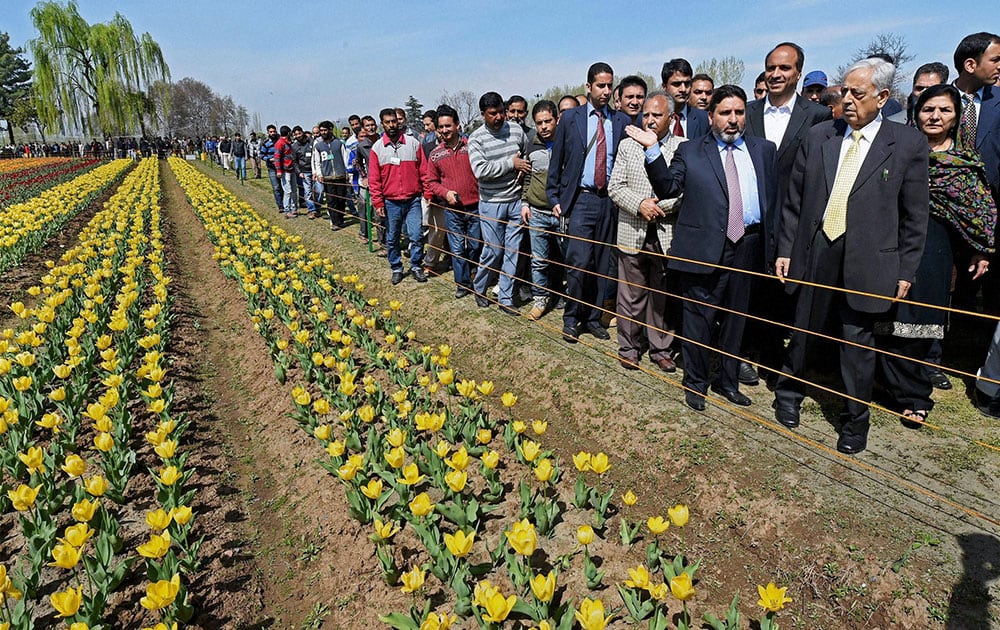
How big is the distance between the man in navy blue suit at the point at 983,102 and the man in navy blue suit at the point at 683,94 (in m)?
1.78

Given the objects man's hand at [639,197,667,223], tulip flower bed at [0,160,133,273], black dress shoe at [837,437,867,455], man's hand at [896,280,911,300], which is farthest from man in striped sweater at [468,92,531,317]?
tulip flower bed at [0,160,133,273]

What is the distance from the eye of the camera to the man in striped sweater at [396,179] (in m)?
6.98

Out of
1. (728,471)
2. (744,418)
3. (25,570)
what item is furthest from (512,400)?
(25,570)

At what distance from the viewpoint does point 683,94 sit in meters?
5.00

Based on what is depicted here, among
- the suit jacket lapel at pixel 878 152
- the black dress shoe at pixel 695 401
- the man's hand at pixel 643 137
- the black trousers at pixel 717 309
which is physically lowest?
the black dress shoe at pixel 695 401

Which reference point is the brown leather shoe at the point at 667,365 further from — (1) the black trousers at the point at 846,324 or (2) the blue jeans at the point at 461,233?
(2) the blue jeans at the point at 461,233

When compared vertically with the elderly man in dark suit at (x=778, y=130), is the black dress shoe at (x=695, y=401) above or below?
below

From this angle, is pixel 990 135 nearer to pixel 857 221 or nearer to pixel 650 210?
pixel 857 221

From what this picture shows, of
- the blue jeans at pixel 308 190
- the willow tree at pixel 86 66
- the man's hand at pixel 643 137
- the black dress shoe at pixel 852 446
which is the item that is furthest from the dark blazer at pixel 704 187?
the willow tree at pixel 86 66

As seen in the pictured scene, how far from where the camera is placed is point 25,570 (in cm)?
291

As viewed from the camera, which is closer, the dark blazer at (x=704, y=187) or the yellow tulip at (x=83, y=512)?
the yellow tulip at (x=83, y=512)

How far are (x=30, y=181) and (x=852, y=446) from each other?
2651cm

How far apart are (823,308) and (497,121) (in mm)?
3594

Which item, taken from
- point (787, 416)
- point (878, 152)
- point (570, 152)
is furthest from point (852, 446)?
point (570, 152)
